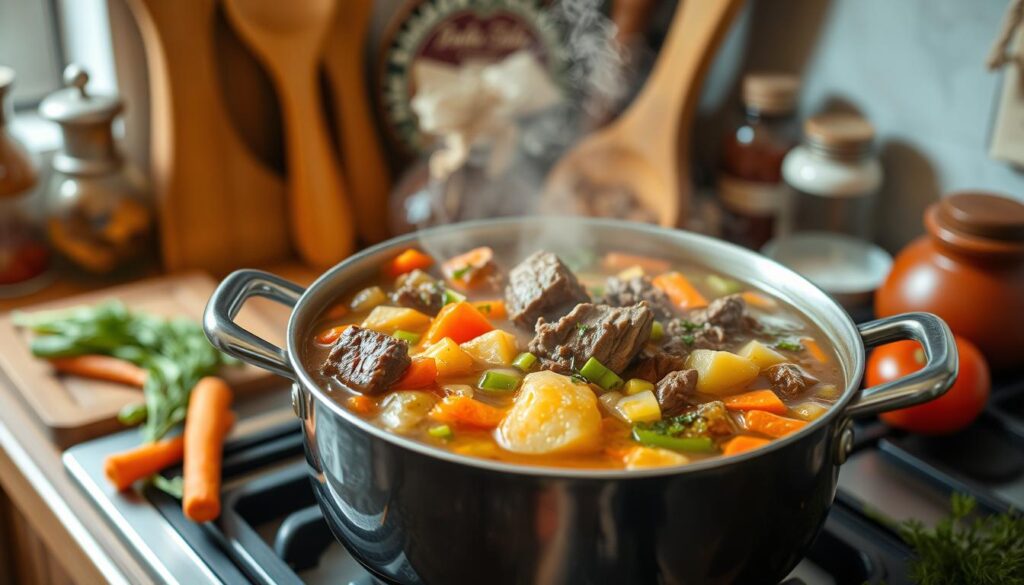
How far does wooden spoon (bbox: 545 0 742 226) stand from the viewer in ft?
7.49

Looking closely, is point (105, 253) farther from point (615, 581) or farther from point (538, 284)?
point (615, 581)

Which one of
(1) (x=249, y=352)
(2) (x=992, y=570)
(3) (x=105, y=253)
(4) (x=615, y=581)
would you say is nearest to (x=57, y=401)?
(3) (x=105, y=253)

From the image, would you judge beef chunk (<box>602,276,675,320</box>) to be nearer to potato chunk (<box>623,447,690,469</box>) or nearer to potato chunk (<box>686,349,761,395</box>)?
potato chunk (<box>686,349,761,395</box>)

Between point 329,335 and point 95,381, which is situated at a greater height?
point 329,335

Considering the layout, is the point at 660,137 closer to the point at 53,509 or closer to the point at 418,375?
the point at 418,375

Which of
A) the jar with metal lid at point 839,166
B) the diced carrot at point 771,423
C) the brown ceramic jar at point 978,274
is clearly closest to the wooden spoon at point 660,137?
the jar with metal lid at point 839,166

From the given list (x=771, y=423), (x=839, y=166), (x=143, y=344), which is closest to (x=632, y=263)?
(x=771, y=423)

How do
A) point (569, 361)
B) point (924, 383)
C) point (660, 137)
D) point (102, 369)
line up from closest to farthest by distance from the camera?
1. point (924, 383)
2. point (569, 361)
3. point (102, 369)
4. point (660, 137)

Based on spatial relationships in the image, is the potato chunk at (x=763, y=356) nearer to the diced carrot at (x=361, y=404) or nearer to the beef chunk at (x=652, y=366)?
the beef chunk at (x=652, y=366)

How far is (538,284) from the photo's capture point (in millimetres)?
1432

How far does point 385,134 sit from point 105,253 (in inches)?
27.3

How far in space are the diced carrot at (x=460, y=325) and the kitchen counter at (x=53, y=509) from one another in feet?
1.68

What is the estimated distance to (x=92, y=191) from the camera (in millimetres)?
2127

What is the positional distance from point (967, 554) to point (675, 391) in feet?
1.53
